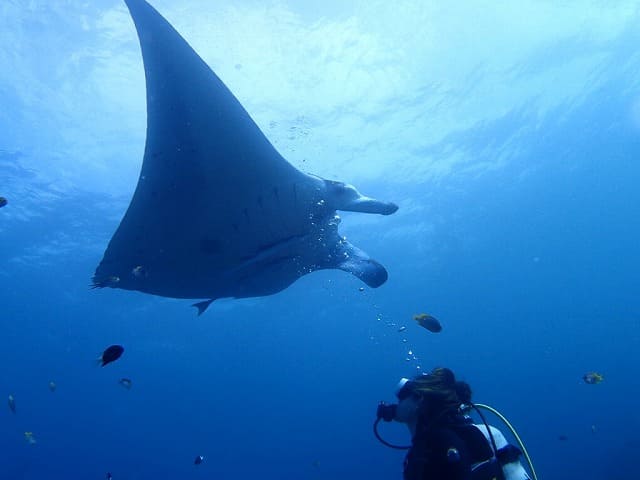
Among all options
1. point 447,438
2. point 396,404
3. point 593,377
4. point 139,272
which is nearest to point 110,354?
point 139,272

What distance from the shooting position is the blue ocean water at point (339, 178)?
12.5m

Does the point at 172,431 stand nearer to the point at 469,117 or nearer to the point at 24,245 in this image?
the point at 24,245

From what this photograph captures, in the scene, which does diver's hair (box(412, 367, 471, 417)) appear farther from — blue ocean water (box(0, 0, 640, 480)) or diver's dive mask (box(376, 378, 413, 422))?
blue ocean water (box(0, 0, 640, 480))

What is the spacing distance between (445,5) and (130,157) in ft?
39.2

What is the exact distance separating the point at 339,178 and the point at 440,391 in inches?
618

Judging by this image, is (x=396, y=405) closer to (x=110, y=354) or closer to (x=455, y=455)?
(x=455, y=455)

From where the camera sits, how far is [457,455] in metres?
2.94

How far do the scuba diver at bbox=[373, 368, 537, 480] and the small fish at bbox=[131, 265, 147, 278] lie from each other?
2817 mm

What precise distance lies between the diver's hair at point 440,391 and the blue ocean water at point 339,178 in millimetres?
10846

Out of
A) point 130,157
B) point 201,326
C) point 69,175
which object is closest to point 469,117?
point 130,157

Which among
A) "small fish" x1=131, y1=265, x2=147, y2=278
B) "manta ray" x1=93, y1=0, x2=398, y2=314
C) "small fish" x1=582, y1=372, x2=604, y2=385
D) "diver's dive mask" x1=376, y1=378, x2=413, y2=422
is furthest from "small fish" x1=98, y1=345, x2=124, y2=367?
"small fish" x1=582, y1=372, x2=604, y2=385

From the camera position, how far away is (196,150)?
364 cm

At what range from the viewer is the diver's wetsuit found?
9.66ft

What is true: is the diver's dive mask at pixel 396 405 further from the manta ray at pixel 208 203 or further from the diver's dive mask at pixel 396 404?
the manta ray at pixel 208 203
